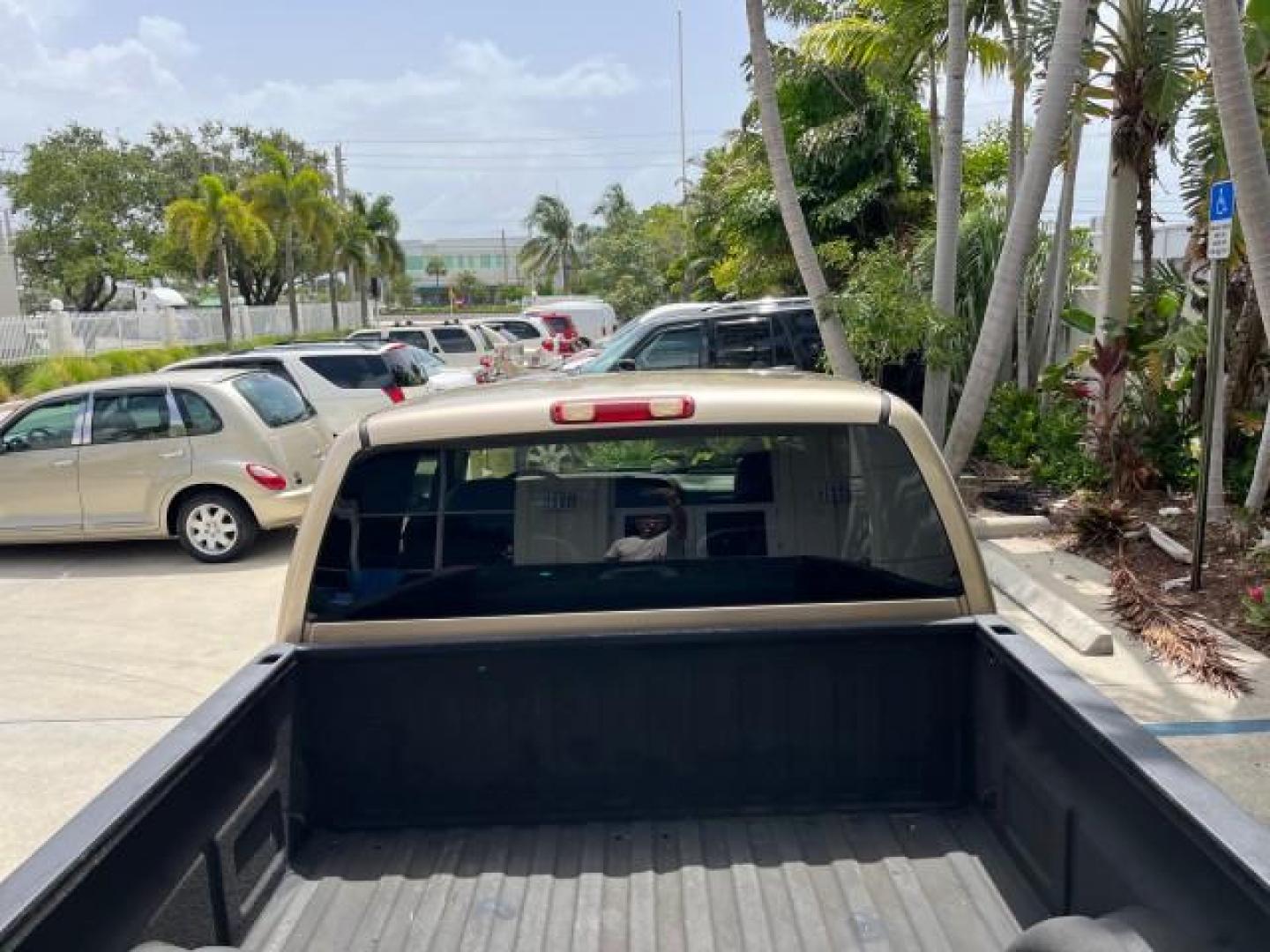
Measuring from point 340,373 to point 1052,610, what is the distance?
8.38 m

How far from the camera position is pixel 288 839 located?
2.62 m

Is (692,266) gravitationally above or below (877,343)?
above

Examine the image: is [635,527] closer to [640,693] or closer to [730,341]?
[640,693]

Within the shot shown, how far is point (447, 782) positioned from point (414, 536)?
669 mm

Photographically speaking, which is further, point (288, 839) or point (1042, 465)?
point (1042, 465)

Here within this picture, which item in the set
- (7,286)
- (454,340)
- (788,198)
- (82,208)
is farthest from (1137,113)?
(82,208)

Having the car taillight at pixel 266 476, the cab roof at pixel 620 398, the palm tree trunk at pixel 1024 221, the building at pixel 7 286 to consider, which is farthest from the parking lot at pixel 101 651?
the building at pixel 7 286

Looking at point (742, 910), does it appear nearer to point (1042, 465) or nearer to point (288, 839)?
point (288, 839)

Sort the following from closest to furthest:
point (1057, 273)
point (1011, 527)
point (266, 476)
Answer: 1. point (1011, 527)
2. point (266, 476)
3. point (1057, 273)

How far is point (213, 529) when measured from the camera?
9148 millimetres

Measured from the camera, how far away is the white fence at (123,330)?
2493cm

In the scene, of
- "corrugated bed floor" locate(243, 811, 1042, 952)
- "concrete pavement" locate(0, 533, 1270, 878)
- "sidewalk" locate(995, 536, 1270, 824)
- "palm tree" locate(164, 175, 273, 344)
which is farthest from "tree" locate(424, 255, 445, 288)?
"corrugated bed floor" locate(243, 811, 1042, 952)

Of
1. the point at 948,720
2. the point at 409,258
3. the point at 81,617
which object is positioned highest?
the point at 409,258

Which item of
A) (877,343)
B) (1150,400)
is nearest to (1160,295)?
(1150,400)
